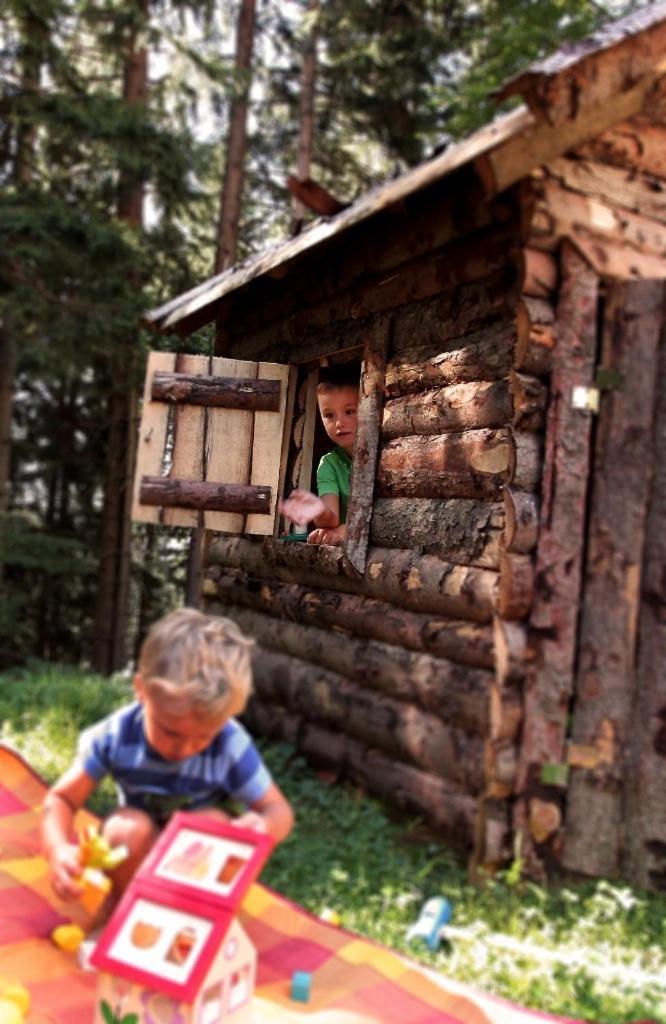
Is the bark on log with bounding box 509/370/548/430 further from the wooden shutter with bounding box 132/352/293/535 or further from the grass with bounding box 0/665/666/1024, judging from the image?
the grass with bounding box 0/665/666/1024

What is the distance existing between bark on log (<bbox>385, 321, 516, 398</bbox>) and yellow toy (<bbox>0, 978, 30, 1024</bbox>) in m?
2.61

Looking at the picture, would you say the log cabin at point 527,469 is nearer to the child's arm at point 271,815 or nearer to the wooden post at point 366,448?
the wooden post at point 366,448

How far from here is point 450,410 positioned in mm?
3828

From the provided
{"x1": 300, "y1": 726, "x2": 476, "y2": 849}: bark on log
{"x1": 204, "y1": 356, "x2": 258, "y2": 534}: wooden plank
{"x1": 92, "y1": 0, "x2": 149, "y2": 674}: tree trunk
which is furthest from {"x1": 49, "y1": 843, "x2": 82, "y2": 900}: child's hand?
{"x1": 92, "y1": 0, "x2": 149, "y2": 674}: tree trunk

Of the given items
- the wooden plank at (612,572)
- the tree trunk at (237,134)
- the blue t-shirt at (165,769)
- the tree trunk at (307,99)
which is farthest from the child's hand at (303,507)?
the tree trunk at (307,99)

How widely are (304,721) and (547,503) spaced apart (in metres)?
1.74

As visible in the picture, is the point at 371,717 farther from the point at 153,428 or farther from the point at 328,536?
the point at 153,428

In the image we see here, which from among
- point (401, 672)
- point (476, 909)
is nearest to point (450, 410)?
point (401, 672)

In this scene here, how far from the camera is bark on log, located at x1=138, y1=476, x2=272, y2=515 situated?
3078 millimetres

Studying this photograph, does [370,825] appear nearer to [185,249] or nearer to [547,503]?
[547,503]

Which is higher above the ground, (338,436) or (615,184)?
(615,184)

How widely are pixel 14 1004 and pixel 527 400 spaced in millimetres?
2522

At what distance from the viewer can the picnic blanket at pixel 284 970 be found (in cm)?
236

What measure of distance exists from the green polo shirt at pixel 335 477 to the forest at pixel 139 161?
1.75 meters
